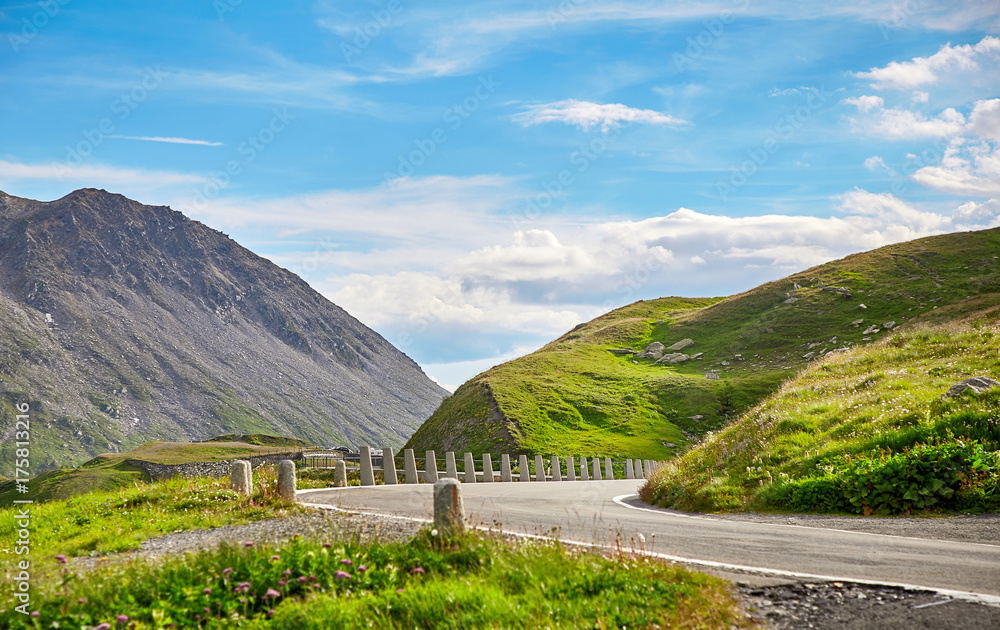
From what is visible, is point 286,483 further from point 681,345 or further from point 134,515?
point 681,345

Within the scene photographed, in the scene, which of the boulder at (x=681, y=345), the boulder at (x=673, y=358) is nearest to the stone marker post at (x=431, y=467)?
the boulder at (x=673, y=358)

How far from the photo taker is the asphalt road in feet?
24.1

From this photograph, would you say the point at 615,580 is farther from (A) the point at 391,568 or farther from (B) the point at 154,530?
(B) the point at 154,530

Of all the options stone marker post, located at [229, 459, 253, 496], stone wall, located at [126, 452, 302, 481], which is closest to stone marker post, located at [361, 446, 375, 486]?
stone marker post, located at [229, 459, 253, 496]

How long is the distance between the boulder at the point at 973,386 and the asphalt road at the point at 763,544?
257 inches

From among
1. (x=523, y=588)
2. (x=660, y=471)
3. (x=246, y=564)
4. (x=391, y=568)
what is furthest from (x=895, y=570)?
(x=660, y=471)

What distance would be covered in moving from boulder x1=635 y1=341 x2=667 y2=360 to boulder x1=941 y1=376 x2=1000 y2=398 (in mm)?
53195

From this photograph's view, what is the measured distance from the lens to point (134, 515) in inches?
527

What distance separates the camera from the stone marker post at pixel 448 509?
843 cm

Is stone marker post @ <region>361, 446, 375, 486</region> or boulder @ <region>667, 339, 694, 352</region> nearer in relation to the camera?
stone marker post @ <region>361, 446, 375, 486</region>

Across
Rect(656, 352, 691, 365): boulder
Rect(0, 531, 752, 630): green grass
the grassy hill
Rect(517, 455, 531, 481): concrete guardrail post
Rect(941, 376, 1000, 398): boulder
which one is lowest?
the grassy hill

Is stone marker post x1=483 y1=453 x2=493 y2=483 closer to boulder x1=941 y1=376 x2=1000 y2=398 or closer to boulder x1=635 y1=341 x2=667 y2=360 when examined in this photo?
boulder x1=941 y1=376 x2=1000 y2=398

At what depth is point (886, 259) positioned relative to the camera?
83.2 m

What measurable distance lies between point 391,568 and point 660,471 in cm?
1331
